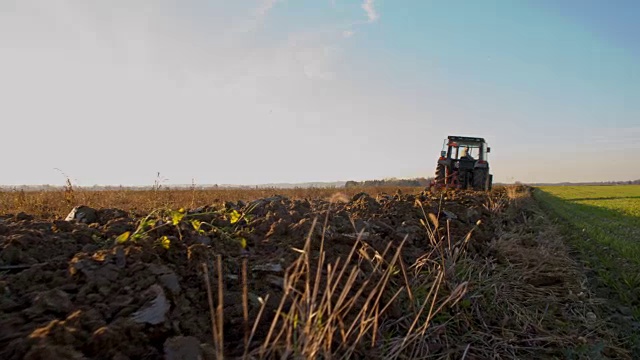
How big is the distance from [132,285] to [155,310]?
0.27 m

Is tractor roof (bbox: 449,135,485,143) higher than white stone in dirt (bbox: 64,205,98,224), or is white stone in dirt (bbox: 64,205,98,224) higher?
tractor roof (bbox: 449,135,485,143)

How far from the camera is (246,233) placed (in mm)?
3320

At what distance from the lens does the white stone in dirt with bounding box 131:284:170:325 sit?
1828mm

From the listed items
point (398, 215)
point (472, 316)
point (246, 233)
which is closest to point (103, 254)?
point (246, 233)

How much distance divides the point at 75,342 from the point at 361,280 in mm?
1666

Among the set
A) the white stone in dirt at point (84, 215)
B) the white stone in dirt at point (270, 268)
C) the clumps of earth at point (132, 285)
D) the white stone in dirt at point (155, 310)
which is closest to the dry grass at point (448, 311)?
the white stone in dirt at point (270, 268)

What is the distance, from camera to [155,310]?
6.20ft

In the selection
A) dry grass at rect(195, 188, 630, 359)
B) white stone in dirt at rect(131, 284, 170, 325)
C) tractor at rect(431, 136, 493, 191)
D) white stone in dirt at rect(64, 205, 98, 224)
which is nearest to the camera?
white stone in dirt at rect(131, 284, 170, 325)

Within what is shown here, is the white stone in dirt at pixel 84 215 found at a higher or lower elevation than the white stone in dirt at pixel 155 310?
higher

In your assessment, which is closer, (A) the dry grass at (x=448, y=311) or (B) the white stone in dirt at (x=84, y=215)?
(A) the dry grass at (x=448, y=311)

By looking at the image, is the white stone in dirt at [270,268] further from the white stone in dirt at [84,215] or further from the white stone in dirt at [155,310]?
the white stone in dirt at [84,215]

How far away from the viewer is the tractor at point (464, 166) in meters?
16.0

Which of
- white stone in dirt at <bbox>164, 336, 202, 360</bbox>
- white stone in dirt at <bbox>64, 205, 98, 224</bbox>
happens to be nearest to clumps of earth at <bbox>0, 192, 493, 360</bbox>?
white stone in dirt at <bbox>164, 336, 202, 360</bbox>

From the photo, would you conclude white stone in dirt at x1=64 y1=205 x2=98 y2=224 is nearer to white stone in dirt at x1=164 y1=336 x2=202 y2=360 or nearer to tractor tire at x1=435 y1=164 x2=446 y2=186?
white stone in dirt at x1=164 y1=336 x2=202 y2=360
